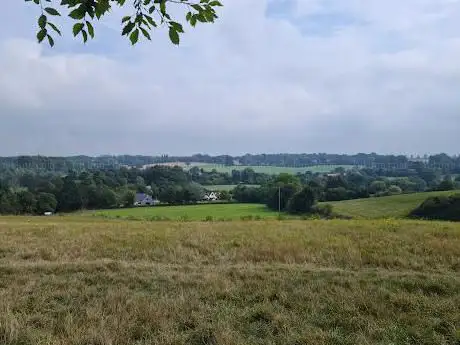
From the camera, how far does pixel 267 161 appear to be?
515 feet

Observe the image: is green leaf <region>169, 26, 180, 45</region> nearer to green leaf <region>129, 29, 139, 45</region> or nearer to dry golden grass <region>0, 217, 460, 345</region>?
green leaf <region>129, 29, 139, 45</region>

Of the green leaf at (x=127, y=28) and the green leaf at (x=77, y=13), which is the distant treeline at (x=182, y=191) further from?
the green leaf at (x=77, y=13)

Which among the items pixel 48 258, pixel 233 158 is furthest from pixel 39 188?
pixel 233 158

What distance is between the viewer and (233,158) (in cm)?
17238

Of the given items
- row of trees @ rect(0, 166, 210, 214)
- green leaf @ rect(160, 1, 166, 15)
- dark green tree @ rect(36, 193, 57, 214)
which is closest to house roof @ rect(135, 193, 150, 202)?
row of trees @ rect(0, 166, 210, 214)

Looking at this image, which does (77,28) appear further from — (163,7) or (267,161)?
(267,161)

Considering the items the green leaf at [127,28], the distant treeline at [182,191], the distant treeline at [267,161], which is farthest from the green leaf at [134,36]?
the distant treeline at [267,161]

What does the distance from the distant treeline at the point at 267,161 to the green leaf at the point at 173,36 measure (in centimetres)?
11987

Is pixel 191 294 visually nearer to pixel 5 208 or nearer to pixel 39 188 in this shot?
pixel 5 208

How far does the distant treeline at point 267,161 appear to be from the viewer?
129000 mm

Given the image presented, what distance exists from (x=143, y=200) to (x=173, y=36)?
Result: 83157 mm

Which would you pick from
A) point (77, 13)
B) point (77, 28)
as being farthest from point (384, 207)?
point (77, 13)

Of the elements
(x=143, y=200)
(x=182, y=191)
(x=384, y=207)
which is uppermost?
(x=384, y=207)

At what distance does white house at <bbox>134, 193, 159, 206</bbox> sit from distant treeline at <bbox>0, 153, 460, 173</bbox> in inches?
1654
